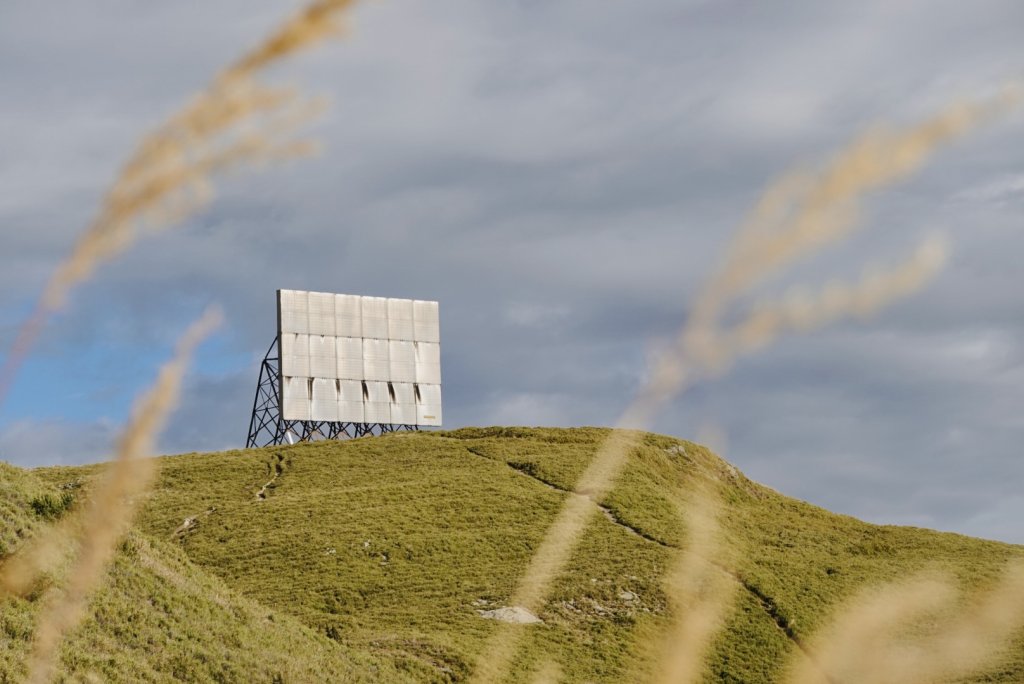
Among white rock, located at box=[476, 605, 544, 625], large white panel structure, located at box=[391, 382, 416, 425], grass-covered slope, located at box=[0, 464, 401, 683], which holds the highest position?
large white panel structure, located at box=[391, 382, 416, 425]

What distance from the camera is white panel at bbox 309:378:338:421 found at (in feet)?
152

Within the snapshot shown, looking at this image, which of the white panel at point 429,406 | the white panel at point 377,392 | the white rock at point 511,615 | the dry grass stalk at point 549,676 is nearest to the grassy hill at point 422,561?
the white rock at point 511,615

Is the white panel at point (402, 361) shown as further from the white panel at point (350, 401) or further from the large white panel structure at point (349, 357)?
the white panel at point (350, 401)

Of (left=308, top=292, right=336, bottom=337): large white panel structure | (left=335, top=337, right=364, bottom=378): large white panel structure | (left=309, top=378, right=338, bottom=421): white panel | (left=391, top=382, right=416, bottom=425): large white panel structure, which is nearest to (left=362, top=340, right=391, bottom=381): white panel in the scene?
(left=335, top=337, right=364, bottom=378): large white panel structure

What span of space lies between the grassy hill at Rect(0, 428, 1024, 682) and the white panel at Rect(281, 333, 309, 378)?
10.3 feet

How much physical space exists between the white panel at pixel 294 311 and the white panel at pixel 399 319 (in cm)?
414

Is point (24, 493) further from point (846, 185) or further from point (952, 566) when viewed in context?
point (952, 566)

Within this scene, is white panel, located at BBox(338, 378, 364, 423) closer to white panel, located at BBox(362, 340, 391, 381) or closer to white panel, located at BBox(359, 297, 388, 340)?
white panel, located at BBox(362, 340, 391, 381)

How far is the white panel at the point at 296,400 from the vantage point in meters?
45.6

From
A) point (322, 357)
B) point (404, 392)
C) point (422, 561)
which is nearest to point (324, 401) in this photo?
point (322, 357)

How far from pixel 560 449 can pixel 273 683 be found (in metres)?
28.0

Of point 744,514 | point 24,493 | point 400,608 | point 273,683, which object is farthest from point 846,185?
point 744,514

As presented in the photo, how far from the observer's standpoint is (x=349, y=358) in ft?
156

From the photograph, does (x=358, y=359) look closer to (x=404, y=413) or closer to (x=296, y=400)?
(x=404, y=413)
